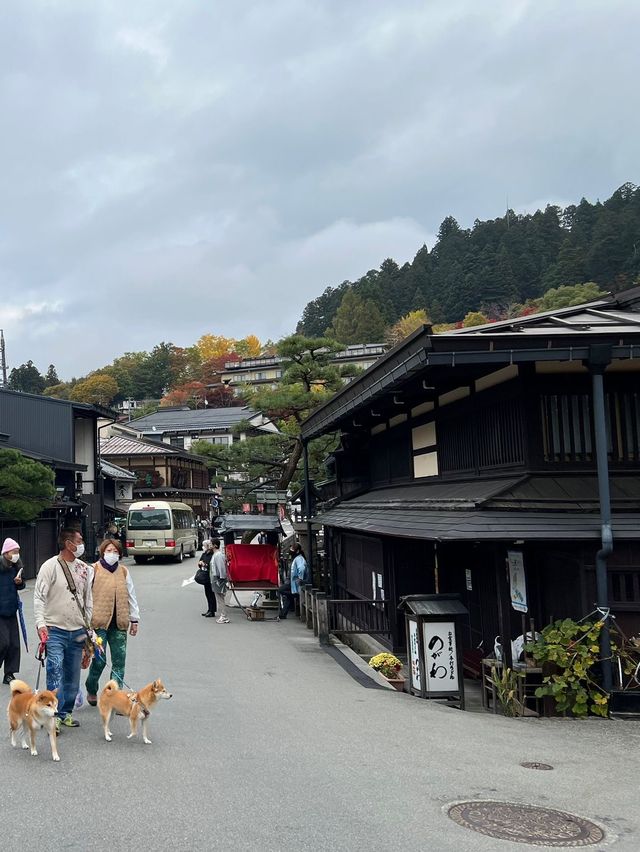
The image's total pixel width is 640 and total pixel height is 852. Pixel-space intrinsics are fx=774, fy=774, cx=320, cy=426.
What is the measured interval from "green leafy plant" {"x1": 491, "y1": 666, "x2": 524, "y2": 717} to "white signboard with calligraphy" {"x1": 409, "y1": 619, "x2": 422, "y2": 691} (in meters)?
1.18

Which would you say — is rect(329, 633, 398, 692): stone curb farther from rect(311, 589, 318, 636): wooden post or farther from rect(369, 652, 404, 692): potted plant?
rect(311, 589, 318, 636): wooden post

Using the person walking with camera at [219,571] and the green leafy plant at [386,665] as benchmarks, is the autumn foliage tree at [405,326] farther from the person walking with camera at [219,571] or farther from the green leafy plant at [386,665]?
the green leafy plant at [386,665]

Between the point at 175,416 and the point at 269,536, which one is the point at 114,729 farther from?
the point at 175,416

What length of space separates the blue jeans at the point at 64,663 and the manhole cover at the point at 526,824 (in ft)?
12.7

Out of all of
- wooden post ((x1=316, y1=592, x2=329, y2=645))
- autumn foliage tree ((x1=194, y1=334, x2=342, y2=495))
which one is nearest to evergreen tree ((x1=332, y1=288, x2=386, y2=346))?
autumn foliage tree ((x1=194, y1=334, x2=342, y2=495))

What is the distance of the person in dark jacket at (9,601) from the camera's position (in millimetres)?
9297

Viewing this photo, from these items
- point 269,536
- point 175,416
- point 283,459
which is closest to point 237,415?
point 175,416

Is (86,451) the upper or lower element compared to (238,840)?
upper

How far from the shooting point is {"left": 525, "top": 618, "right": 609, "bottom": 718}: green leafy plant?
8789 mm

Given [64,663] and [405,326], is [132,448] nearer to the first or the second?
[405,326]

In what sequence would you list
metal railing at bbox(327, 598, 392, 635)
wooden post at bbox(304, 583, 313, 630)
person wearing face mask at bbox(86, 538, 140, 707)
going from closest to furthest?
1. person wearing face mask at bbox(86, 538, 140, 707)
2. metal railing at bbox(327, 598, 392, 635)
3. wooden post at bbox(304, 583, 313, 630)

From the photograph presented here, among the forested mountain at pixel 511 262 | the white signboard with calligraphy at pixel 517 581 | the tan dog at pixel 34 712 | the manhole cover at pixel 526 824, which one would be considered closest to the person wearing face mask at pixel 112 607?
the tan dog at pixel 34 712

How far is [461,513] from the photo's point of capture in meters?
10.2

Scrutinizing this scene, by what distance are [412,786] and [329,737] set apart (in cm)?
171
